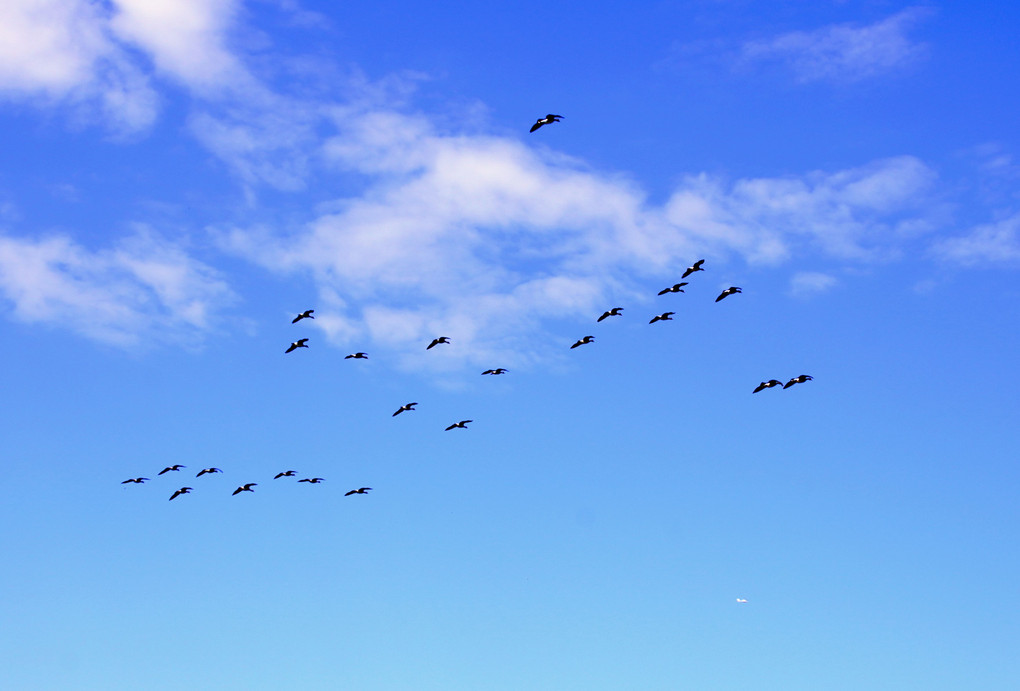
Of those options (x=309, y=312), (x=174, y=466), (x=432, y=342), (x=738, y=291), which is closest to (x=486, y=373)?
(x=432, y=342)

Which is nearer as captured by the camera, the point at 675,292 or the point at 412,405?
the point at 675,292

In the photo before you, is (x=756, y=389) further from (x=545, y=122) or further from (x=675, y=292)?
(x=545, y=122)

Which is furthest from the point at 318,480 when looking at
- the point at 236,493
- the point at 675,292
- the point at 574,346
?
the point at 675,292

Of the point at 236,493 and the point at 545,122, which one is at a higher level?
the point at 545,122

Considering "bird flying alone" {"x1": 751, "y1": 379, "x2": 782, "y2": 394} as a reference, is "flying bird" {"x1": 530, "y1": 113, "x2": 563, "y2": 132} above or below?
above

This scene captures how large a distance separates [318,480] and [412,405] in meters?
15.1

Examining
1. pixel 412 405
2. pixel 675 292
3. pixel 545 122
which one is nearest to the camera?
pixel 545 122

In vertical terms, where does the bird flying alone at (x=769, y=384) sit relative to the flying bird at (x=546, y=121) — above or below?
below

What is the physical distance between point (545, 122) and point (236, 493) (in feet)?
194

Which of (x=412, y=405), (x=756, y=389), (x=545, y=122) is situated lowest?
(x=756, y=389)

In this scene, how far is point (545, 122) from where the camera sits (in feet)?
419

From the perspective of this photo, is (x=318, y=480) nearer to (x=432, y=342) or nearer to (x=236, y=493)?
(x=236, y=493)

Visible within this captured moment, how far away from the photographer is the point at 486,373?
5728 inches

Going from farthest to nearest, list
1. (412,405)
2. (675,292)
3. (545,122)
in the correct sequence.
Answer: (412,405) < (675,292) < (545,122)
